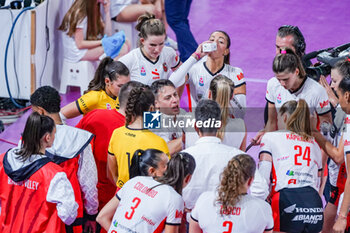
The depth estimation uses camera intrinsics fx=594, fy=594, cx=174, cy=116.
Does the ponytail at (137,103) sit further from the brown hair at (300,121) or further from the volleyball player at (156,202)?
the brown hair at (300,121)

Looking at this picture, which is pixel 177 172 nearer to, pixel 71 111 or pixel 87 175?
pixel 87 175

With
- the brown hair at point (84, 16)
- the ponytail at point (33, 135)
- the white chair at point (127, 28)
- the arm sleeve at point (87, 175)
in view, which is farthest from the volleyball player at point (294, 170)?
the white chair at point (127, 28)

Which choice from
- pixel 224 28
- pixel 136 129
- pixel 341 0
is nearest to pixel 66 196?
pixel 136 129

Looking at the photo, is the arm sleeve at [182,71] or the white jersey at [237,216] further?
the arm sleeve at [182,71]

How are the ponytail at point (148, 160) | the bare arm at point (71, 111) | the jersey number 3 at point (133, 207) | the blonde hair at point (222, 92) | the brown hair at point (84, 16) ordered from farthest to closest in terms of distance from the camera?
the brown hair at point (84, 16) → the bare arm at point (71, 111) → the blonde hair at point (222, 92) → the ponytail at point (148, 160) → the jersey number 3 at point (133, 207)

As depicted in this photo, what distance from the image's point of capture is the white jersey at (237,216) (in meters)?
3.65

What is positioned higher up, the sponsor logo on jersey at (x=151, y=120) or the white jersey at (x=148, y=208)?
the sponsor logo on jersey at (x=151, y=120)

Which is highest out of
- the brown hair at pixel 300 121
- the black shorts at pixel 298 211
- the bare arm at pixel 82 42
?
the bare arm at pixel 82 42

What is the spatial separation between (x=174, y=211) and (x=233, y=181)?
0.42m

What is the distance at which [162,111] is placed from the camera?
5051 mm

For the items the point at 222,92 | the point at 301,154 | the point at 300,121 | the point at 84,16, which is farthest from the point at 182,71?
the point at 84,16

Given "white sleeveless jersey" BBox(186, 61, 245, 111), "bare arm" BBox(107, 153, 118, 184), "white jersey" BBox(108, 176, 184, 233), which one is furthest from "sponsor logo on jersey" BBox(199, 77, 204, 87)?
"white jersey" BBox(108, 176, 184, 233)

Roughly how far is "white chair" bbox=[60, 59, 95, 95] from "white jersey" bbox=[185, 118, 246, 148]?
157 inches

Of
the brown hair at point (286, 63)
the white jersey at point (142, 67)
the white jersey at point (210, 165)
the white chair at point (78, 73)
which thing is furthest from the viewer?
the white chair at point (78, 73)
